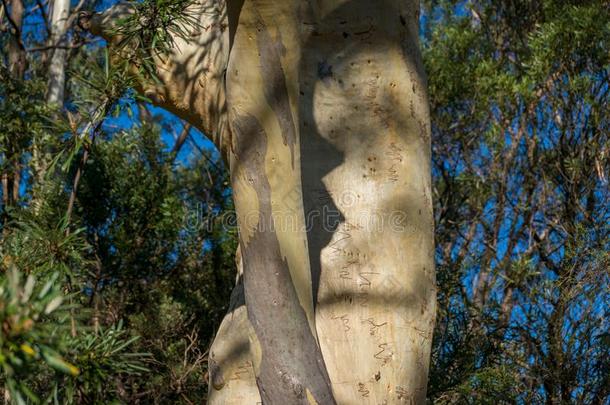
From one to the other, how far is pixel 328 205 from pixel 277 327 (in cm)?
48

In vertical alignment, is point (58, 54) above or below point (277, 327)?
above

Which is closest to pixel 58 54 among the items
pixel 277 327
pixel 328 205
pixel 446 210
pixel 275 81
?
pixel 446 210

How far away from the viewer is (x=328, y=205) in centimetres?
190

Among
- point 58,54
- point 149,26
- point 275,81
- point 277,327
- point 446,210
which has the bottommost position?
point 446,210

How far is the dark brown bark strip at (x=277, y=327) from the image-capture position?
58.0 inches

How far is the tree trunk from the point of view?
1531 millimetres

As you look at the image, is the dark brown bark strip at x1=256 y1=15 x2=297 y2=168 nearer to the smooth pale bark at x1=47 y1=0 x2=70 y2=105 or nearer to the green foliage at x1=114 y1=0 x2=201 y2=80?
the green foliage at x1=114 y1=0 x2=201 y2=80

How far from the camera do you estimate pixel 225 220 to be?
17.7 feet

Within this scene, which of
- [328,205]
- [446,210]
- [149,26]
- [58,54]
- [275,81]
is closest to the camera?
[275,81]

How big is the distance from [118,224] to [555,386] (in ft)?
9.21

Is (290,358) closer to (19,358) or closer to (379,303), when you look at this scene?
(379,303)

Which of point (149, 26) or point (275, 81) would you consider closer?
point (275, 81)

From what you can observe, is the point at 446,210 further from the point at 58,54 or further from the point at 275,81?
the point at 275,81

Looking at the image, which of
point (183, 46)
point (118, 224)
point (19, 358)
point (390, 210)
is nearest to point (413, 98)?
point (390, 210)
